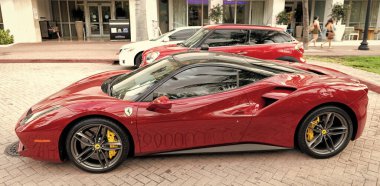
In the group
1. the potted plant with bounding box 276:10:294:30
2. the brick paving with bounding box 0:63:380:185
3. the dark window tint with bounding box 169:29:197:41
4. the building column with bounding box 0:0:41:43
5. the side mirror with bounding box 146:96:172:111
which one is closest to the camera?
the side mirror with bounding box 146:96:172:111

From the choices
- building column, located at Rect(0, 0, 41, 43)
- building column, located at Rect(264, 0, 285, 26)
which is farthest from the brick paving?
building column, located at Rect(0, 0, 41, 43)

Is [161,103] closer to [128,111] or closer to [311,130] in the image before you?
[128,111]

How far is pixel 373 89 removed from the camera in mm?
7188

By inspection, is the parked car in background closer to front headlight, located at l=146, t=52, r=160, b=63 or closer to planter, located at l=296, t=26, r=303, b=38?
front headlight, located at l=146, t=52, r=160, b=63

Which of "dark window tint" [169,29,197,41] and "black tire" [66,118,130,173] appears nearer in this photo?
"black tire" [66,118,130,173]

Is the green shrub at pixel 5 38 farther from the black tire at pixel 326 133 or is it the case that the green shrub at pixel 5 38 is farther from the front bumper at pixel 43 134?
the black tire at pixel 326 133

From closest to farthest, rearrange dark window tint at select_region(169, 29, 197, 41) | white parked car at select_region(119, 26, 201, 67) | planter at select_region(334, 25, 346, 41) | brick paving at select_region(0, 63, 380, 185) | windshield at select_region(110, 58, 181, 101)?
brick paving at select_region(0, 63, 380, 185) < windshield at select_region(110, 58, 181, 101) < white parked car at select_region(119, 26, 201, 67) < dark window tint at select_region(169, 29, 197, 41) < planter at select_region(334, 25, 346, 41)

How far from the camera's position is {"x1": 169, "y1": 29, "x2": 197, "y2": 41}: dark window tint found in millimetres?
10305

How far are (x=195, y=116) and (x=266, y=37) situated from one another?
17.8 feet

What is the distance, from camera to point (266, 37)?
8.25 metres

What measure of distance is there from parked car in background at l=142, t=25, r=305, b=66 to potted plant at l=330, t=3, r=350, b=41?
13681 mm

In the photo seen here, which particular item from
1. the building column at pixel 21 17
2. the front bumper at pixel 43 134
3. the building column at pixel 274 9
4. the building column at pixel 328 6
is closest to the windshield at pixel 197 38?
the front bumper at pixel 43 134

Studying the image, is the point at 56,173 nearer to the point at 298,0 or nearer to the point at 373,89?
the point at 373,89

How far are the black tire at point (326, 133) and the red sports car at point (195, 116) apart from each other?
0.04ft
